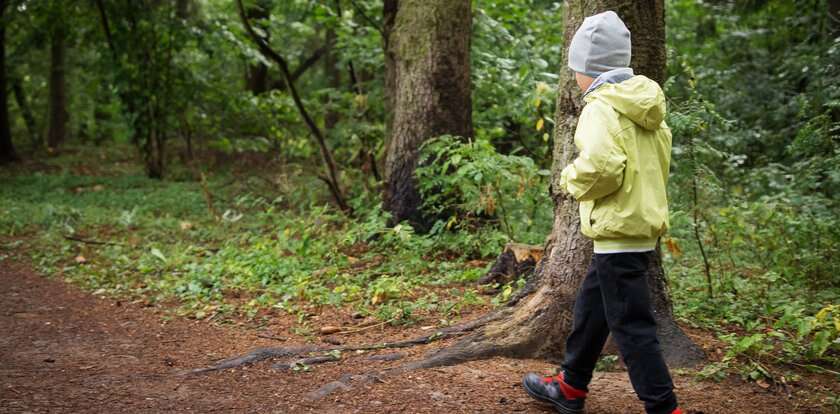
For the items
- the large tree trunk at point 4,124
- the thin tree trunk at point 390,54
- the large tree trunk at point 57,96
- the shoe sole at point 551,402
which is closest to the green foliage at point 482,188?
the thin tree trunk at point 390,54

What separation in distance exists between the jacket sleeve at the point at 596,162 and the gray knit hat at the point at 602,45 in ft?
0.89

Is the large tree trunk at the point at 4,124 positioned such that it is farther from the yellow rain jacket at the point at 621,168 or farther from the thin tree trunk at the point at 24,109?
the yellow rain jacket at the point at 621,168

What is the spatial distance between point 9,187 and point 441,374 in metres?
13.7

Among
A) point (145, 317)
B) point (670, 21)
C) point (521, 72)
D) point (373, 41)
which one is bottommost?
point (145, 317)

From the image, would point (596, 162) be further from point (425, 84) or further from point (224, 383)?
point (425, 84)

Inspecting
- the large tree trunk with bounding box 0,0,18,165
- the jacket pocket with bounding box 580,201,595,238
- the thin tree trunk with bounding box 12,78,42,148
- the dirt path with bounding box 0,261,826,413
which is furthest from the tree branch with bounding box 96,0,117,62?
the jacket pocket with bounding box 580,201,595,238

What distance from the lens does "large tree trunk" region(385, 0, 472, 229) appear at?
762 cm

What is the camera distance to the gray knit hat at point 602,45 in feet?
11.2

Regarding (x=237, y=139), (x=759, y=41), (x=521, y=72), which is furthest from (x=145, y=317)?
(x=759, y=41)

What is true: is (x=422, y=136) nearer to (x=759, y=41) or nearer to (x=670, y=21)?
(x=759, y=41)

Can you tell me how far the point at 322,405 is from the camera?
151 inches

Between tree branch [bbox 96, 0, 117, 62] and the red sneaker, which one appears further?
tree branch [bbox 96, 0, 117, 62]

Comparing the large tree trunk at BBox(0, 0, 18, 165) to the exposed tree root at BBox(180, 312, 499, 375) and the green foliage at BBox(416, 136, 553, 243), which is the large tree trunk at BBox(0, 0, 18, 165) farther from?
the exposed tree root at BBox(180, 312, 499, 375)

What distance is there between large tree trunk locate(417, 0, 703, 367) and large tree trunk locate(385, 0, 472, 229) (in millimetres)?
3134
